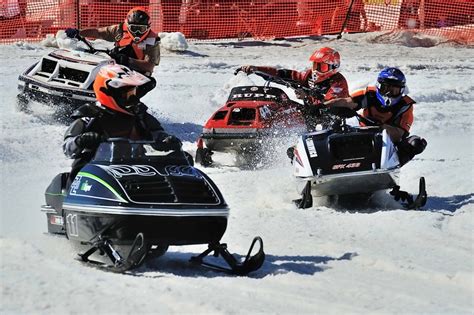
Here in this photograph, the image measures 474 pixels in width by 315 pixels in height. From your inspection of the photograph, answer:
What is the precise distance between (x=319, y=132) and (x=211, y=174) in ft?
7.36

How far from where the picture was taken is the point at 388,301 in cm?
654

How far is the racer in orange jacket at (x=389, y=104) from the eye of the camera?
37.2 feet

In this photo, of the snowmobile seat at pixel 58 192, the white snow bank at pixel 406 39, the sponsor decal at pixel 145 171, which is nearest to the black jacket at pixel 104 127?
the snowmobile seat at pixel 58 192

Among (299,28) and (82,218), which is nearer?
(82,218)

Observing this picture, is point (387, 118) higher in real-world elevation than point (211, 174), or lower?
higher

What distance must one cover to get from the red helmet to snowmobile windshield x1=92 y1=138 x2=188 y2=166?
232 inches

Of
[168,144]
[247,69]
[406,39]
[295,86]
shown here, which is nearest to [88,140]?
[168,144]

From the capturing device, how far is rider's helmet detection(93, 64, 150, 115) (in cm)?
828

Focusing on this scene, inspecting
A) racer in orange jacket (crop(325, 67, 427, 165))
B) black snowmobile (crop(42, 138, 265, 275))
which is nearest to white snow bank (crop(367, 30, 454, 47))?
racer in orange jacket (crop(325, 67, 427, 165))

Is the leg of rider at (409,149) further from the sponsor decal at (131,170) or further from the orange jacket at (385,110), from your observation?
the sponsor decal at (131,170)

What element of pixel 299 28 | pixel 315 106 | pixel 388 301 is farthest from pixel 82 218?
pixel 299 28

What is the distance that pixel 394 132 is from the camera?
444 inches

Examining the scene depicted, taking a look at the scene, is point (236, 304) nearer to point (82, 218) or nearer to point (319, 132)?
point (82, 218)

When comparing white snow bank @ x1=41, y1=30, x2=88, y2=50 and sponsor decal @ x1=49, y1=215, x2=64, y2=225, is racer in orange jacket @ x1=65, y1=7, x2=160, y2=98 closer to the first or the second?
white snow bank @ x1=41, y1=30, x2=88, y2=50
